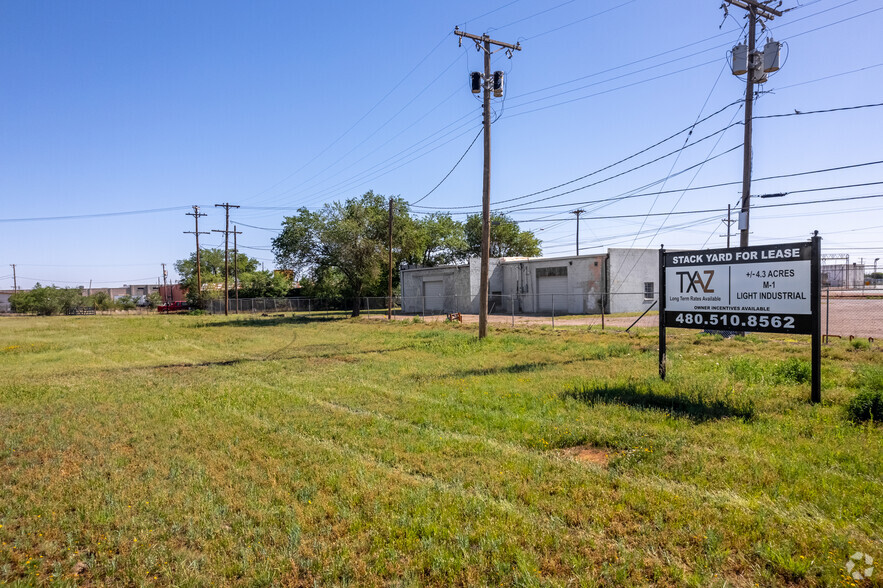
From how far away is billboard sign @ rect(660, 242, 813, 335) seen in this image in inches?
311

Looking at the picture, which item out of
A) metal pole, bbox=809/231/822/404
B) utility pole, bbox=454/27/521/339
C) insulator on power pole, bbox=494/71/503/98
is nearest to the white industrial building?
utility pole, bbox=454/27/521/339

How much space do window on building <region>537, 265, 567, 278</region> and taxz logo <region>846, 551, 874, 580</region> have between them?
32.3 m

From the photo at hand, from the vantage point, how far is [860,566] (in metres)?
3.39

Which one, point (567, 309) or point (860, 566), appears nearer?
point (860, 566)

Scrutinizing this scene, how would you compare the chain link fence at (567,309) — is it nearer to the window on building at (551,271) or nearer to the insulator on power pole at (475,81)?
the window on building at (551,271)

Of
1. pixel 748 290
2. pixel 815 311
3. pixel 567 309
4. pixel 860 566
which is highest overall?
pixel 748 290

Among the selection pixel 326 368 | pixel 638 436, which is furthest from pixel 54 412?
pixel 638 436

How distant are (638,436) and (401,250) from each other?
113 ft

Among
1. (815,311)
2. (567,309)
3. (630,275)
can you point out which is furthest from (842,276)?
(815,311)

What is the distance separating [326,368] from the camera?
511 inches

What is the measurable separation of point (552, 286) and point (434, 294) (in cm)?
1005

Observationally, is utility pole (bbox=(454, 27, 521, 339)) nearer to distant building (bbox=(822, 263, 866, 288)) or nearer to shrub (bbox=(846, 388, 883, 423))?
shrub (bbox=(846, 388, 883, 423))

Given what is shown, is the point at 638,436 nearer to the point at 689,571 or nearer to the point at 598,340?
the point at 689,571

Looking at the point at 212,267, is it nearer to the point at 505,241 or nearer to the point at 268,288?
the point at 268,288
